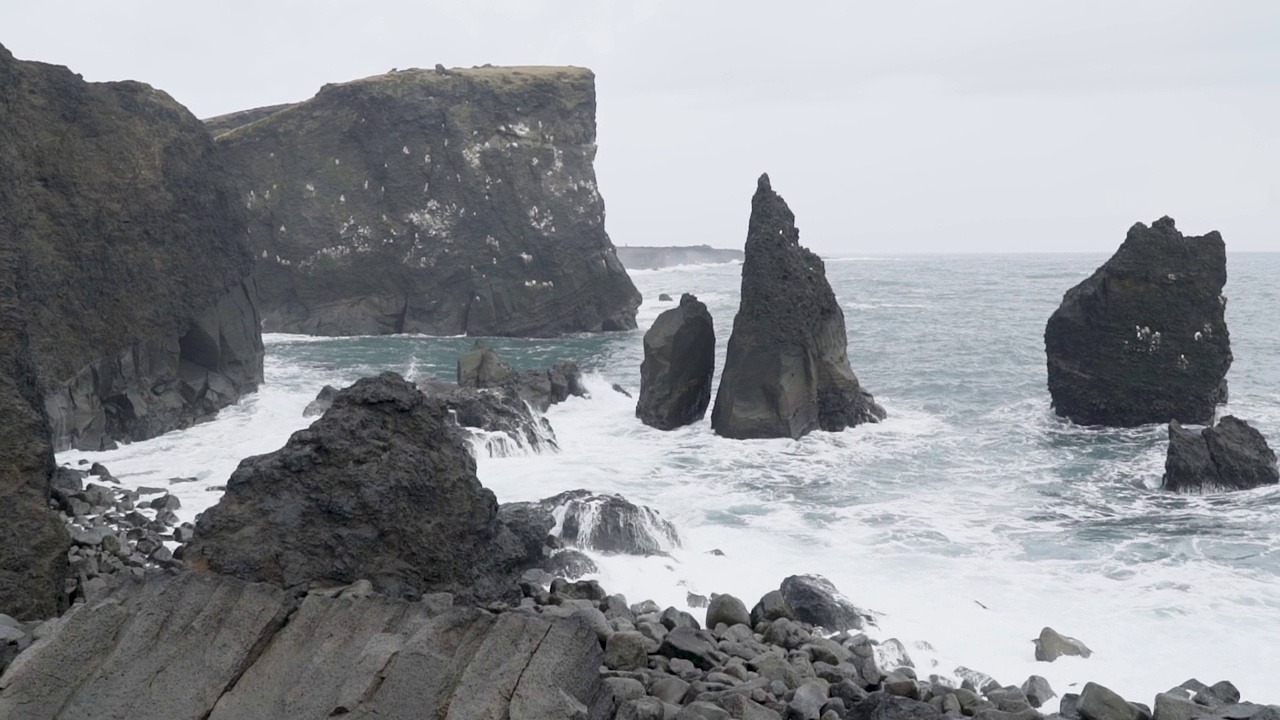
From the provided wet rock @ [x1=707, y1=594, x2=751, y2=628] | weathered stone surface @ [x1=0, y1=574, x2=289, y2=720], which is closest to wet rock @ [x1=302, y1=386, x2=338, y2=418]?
wet rock @ [x1=707, y1=594, x2=751, y2=628]

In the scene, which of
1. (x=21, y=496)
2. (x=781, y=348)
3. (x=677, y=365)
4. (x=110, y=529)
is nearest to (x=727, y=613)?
(x=21, y=496)

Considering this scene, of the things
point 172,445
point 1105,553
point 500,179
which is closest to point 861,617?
point 1105,553

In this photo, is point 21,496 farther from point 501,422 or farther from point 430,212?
point 430,212

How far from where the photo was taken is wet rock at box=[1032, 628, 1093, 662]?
12.9m

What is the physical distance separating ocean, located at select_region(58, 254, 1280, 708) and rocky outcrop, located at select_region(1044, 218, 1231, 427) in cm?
94

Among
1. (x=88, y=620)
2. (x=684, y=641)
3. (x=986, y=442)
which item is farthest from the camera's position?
(x=986, y=442)

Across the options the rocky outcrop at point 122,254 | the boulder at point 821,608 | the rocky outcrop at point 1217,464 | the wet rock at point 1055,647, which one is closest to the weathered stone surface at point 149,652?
the boulder at point 821,608

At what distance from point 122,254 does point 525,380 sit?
10.5 metres

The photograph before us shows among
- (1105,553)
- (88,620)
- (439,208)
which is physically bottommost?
(1105,553)

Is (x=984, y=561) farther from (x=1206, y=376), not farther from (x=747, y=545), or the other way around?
(x=1206, y=376)

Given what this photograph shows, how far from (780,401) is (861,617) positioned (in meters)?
13.2

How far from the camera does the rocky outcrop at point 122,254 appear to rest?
23.6 m

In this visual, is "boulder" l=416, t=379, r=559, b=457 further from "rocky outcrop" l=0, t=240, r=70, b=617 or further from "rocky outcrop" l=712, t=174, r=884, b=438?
"rocky outcrop" l=0, t=240, r=70, b=617

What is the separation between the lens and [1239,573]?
16344mm
